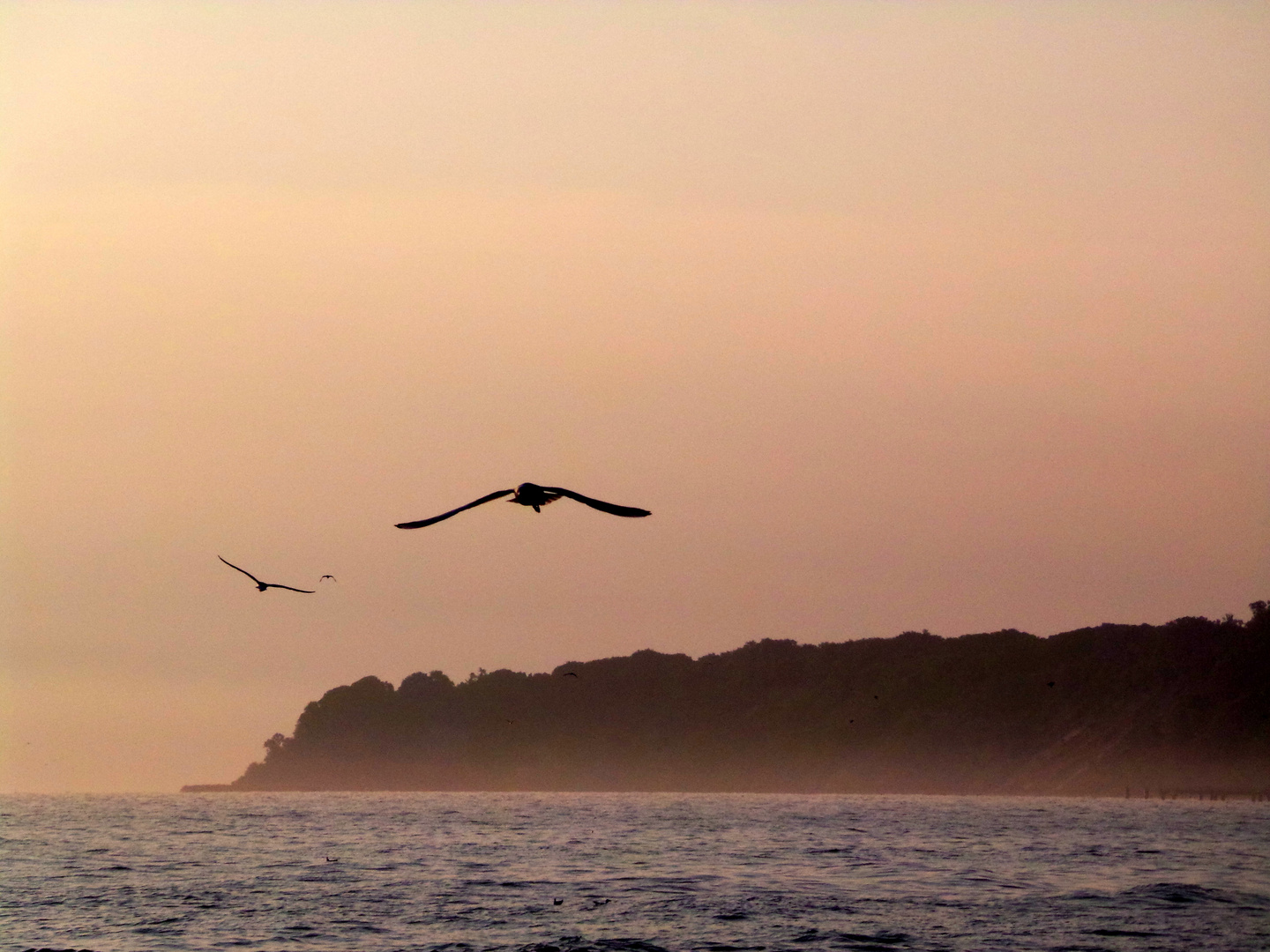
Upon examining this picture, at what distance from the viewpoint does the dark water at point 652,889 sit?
46.1m

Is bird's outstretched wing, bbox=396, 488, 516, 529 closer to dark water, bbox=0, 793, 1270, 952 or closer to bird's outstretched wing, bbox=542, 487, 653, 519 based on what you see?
bird's outstretched wing, bbox=542, 487, 653, 519

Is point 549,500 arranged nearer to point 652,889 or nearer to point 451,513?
point 451,513

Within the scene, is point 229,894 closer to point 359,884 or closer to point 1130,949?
point 359,884

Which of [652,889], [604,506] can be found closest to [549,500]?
[604,506]

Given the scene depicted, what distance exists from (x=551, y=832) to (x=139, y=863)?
3448 centimetres

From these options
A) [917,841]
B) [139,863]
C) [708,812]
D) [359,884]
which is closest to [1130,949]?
[359,884]

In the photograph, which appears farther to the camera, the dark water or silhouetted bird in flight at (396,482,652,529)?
the dark water

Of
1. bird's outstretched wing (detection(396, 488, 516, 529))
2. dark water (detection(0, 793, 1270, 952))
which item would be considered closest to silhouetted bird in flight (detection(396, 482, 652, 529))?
bird's outstretched wing (detection(396, 488, 516, 529))

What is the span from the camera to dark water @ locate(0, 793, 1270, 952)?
46125 mm

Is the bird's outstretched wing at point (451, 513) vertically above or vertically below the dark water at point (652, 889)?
above

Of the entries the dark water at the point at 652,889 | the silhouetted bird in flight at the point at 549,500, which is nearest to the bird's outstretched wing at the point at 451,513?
the silhouetted bird in flight at the point at 549,500

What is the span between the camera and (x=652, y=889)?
58656 millimetres

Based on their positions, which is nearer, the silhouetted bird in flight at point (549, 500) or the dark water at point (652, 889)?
the silhouetted bird in flight at point (549, 500)

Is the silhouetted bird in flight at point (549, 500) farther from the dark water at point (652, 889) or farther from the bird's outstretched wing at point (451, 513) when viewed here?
the dark water at point (652, 889)
